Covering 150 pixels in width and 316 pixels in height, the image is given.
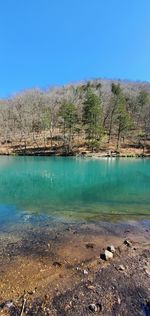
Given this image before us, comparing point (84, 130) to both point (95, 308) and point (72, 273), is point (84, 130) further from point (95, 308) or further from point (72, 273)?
point (95, 308)

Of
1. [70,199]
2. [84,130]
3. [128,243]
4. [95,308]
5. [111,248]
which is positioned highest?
[84,130]

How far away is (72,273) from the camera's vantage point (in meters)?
8.38

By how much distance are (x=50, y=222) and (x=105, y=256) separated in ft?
18.6

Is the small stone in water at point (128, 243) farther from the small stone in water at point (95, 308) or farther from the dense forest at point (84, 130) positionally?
the dense forest at point (84, 130)

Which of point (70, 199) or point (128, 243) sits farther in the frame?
point (70, 199)

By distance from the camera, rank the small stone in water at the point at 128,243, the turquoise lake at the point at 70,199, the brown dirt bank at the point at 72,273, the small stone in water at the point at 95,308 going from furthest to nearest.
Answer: the turquoise lake at the point at 70,199
the small stone in water at the point at 128,243
the brown dirt bank at the point at 72,273
the small stone in water at the point at 95,308

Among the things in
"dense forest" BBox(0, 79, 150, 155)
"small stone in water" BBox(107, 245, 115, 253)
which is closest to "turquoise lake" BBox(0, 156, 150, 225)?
"small stone in water" BBox(107, 245, 115, 253)

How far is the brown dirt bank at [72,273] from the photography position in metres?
6.61

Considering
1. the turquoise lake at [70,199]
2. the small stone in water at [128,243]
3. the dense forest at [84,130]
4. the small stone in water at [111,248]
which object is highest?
the dense forest at [84,130]

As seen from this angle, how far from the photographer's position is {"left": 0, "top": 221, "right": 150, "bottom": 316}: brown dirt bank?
6.61 meters

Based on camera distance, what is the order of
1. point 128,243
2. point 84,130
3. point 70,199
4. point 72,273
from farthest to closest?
1. point 84,130
2. point 70,199
3. point 128,243
4. point 72,273

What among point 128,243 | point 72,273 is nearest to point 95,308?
point 72,273

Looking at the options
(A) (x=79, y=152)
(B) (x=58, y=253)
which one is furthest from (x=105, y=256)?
(A) (x=79, y=152)

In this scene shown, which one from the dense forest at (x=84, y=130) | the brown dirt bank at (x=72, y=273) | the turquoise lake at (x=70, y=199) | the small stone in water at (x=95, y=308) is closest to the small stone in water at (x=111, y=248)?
the brown dirt bank at (x=72, y=273)
